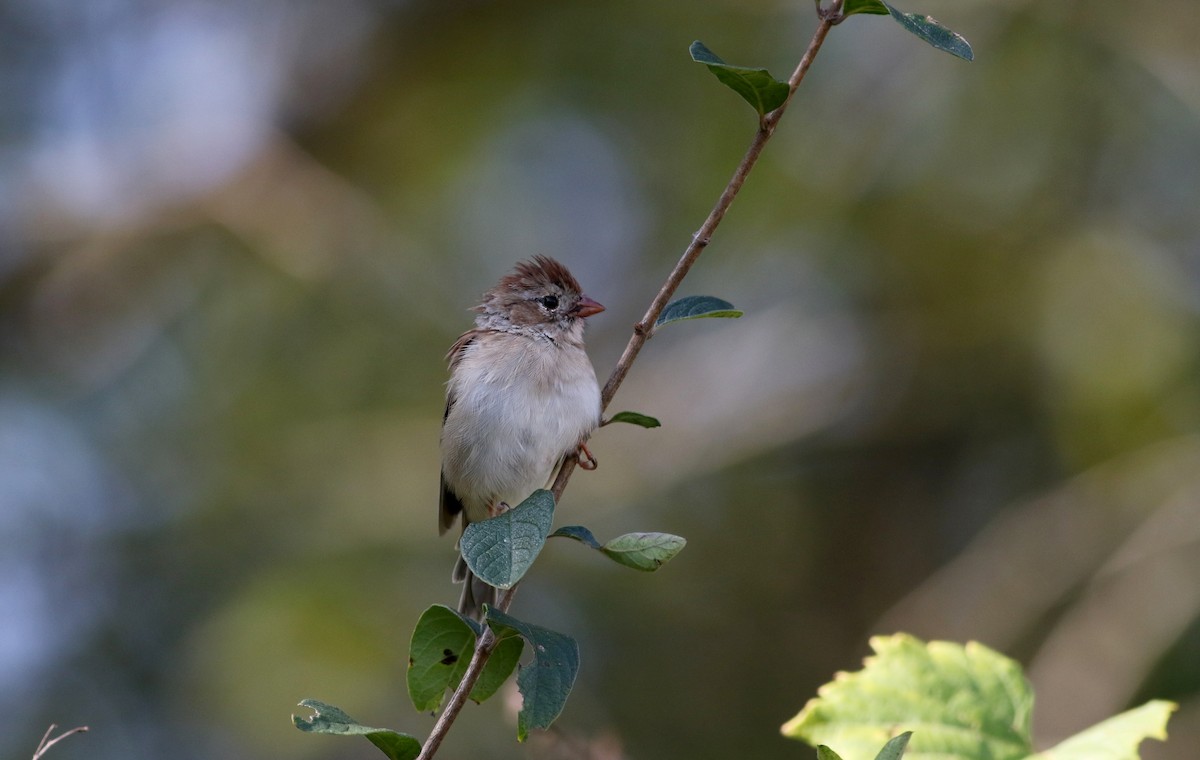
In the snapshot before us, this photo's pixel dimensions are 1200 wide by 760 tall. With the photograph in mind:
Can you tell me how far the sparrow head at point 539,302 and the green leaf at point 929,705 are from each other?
248cm

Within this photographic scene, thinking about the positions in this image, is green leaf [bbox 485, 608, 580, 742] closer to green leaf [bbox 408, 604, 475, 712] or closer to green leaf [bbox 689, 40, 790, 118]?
green leaf [bbox 408, 604, 475, 712]

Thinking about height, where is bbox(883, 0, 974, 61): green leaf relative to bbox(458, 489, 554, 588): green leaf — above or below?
above

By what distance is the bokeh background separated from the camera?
706 cm

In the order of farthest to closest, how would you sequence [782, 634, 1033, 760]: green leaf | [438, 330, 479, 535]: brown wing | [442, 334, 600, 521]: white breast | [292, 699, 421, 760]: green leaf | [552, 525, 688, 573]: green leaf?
[438, 330, 479, 535]: brown wing, [442, 334, 600, 521]: white breast, [782, 634, 1033, 760]: green leaf, [552, 525, 688, 573]: green leaf, [292, 699, 421, 760]: green leaf

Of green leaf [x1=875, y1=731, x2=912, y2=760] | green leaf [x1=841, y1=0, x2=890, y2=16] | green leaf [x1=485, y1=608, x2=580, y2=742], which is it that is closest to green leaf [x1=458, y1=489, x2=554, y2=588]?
green leaf [x1=485, y1=608, x2=580, y2=742]

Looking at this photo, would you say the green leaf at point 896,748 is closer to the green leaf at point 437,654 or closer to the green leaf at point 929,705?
the green leaf at point 929,705

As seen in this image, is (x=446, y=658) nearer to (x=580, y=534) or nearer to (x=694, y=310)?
(x=580, y=534)

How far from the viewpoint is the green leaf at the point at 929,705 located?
2.31 m

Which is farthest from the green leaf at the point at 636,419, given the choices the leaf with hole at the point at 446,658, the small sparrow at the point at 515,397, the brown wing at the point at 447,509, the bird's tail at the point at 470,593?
the brown wing at the point at 447,509

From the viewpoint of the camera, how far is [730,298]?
27.2 feet

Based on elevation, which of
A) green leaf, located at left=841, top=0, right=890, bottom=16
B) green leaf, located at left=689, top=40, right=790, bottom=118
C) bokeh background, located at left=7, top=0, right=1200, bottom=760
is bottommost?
bokeh background, located at left=7, top=0, right=1200, bottom=760

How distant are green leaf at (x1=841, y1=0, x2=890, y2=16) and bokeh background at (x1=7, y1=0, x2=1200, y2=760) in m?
4.89

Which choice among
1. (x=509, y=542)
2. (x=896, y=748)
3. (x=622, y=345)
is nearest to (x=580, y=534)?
(x=509, y=542)

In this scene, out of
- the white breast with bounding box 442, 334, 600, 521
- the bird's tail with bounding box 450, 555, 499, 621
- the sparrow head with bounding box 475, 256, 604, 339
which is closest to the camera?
the white breast with bounding box 442, 334, 600, 521
